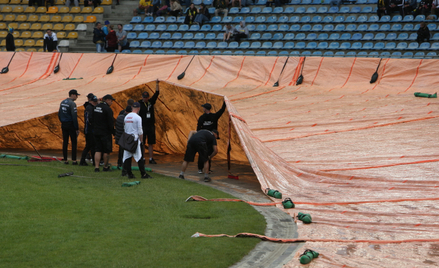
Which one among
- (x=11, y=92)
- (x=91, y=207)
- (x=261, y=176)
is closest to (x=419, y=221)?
(x=261, y=176)

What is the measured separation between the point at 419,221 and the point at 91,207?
4.75 m

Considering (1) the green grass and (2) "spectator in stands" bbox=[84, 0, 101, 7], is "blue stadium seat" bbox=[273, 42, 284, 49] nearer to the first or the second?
(2) "spectator in stands" bbox=[84, 0, 101, 7]

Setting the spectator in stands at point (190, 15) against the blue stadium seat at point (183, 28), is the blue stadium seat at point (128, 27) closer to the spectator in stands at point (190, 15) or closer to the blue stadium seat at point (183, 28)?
the blue stadium seat at point (183, 28)

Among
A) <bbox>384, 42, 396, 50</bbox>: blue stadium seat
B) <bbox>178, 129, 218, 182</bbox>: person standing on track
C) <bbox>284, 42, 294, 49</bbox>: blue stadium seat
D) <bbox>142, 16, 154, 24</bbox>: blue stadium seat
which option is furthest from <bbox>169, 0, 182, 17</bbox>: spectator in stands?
<bbox>178, 129, 218, 182</bbox>: person standing on track

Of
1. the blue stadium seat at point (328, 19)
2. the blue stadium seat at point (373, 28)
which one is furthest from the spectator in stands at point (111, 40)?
the blue stadium seat at point (373, 28)

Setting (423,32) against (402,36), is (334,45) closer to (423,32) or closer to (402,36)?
(402,36)

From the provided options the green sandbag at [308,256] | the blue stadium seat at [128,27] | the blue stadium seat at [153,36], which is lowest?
the green sandbag at [308,256]

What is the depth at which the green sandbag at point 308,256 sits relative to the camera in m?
5.32

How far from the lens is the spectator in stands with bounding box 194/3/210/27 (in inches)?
944

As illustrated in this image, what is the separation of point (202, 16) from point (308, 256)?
20016 mm

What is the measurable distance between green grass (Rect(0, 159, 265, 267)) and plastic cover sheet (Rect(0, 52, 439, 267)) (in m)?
0.97

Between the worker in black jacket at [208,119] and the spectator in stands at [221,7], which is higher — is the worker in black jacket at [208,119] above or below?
below

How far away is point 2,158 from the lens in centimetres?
1164

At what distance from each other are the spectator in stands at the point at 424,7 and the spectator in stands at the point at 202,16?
959 centimetres
